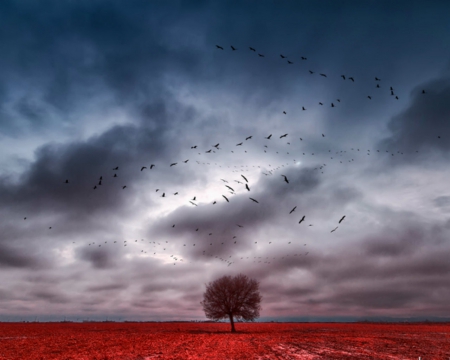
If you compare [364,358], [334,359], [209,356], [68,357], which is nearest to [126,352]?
[68,357]

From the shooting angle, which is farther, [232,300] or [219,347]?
[232,300]

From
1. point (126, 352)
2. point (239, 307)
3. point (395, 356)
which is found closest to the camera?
point (395, 356)

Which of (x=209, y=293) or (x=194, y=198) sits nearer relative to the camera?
(x=194, y=198)

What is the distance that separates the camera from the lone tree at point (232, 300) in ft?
231

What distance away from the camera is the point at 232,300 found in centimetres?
7119

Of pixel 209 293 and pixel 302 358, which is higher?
pixel 209 293

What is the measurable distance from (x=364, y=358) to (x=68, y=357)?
87.1ft

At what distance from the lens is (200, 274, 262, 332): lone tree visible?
231 ft

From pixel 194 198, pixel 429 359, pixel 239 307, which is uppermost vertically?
pixel 194 198

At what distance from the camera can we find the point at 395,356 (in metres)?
29.7

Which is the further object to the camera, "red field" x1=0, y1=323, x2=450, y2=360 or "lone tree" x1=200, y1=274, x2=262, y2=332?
"lone tree" x1=200, y1=274, x2=262, y2=332

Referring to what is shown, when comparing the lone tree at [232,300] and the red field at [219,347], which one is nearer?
the red field at [219,347]

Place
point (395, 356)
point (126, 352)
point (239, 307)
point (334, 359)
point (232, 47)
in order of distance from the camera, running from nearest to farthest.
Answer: point (232, 47) → point (334, 359) → point (395, 356) → point (126, 352) → point (239, 307)

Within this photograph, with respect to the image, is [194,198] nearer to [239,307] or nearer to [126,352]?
[126,352]
